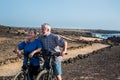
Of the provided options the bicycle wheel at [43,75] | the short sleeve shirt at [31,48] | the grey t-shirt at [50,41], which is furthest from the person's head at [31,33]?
the bicycle wheel at [43,75]

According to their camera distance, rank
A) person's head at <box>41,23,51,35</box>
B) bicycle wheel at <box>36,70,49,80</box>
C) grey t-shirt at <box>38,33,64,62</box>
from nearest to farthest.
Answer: bicycle wheel at <box>36,70,49,80</box>, person's head at <box>41,23,51,35</box>, grey t-shirt at <box>38,33,64,62</box>

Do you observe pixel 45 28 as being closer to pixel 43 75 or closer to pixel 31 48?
pixel 31 48

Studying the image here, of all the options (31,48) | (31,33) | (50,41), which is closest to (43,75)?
(31,48)

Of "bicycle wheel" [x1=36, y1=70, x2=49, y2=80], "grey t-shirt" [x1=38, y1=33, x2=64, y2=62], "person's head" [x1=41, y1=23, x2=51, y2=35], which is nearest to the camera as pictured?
"bicycle wheel" [x1=36, y1=70, x2=49, y2=80]

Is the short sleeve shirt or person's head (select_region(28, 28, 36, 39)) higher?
person's head (select_region(28, 28, 36, 39))

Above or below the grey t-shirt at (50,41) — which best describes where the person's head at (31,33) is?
above

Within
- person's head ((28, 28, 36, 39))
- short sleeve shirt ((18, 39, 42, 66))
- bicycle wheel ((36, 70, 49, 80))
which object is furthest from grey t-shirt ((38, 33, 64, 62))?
bicycle wheel ((36, 70, 49, 80))

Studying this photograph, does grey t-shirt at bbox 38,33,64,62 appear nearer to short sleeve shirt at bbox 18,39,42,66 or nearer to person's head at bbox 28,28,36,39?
short sleeve shirt at bbox 18,39,42,66

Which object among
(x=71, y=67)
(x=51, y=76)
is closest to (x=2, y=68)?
(x=71, y=67)

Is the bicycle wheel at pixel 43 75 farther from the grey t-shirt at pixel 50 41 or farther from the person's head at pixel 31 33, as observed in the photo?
the person's head at pixel 31 33

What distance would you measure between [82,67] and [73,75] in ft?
11.8

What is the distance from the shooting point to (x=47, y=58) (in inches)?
457

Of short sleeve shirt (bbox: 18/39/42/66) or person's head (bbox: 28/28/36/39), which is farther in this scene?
short sleeve shirt (bbox: 18/39/42/66)

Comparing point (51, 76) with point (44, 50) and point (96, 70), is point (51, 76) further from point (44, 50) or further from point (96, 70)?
point (96, 70)
